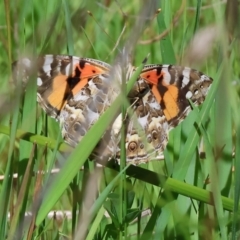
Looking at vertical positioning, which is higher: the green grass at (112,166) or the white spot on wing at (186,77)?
the white spot on wing at (186,77)

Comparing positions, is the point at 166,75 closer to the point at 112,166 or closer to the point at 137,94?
the point at 137,94

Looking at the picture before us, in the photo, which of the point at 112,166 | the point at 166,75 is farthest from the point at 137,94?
the point at 112,166

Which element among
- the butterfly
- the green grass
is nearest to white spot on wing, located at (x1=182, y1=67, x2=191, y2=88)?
the butterfly

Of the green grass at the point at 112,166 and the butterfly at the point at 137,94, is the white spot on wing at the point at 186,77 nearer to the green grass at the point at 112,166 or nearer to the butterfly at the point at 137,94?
the butterfly at the point at 137,94

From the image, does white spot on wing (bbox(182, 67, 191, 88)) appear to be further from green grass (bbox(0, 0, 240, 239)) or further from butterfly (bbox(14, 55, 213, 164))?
green grass (bbox(0, 0, 240, 239))

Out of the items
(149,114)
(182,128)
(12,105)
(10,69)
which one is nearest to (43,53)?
(10,69)

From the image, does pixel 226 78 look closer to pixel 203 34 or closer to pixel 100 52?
pixel 203 34

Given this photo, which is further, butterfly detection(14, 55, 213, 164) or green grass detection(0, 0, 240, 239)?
butterfly detection(14, 55, 213, 164)

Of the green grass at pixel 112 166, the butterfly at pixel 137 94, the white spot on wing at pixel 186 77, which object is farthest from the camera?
the white spot on wing at pixel 186 77

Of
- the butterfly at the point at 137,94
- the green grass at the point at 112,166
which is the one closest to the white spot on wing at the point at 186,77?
the butterfly at the point at 137,94

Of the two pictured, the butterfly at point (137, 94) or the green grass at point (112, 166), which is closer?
the green grass at point (112, 166)

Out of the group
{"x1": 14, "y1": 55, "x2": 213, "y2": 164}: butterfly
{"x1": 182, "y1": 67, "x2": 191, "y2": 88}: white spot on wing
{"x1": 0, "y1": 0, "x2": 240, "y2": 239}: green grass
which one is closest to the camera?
{"x1": 0, "y1": 0, "x2": 240, "y2": 239}: green grass
